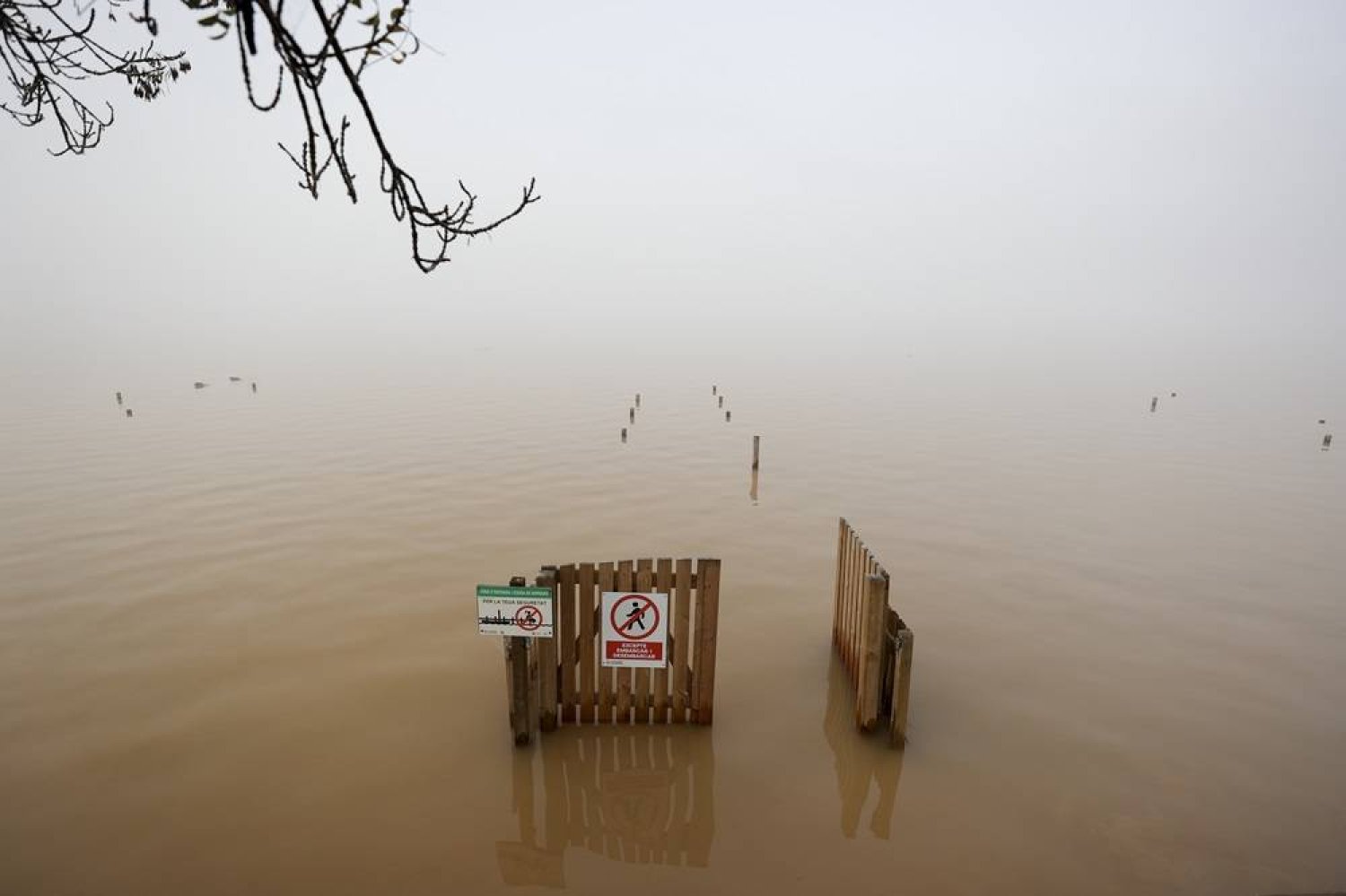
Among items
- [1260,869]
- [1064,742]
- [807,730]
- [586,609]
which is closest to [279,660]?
[586,609]

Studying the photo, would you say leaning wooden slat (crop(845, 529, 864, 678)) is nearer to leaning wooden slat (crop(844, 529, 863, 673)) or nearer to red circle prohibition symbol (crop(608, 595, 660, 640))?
leaning wooden slat (crop(844, 529, 863, 673))

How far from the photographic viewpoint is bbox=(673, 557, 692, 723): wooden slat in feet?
18.6

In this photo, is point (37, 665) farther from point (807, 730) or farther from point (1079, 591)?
point (1079, 591)

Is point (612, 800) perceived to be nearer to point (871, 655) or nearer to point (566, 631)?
point (566, 631)

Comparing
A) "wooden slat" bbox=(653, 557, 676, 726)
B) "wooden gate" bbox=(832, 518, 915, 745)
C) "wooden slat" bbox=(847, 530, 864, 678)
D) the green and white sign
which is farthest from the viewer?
"wooden slat" bbox=(847, 530, 864, 678)

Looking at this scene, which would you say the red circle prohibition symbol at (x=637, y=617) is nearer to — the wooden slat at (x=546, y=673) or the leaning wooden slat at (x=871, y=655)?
the wooden slat at (x=546, y=673)

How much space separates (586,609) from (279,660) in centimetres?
438

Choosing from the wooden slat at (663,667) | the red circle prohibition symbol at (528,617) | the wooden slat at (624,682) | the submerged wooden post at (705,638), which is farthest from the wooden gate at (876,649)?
the red circle prohibition symbol at (528,617)

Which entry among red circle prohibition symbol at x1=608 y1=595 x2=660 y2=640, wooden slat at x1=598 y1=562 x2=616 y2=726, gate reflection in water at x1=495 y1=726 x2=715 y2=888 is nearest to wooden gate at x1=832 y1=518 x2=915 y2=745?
gate reflection in water at x1=495 y1=726 x2=715 y2=888

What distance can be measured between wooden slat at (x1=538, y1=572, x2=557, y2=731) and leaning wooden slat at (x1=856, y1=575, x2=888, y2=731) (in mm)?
2811

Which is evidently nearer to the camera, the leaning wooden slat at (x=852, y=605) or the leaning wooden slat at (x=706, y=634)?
the leaning wooden slat at (x=706, y=634)

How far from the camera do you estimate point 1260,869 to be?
4.80 meters

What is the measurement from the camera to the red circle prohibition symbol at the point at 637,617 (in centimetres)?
567

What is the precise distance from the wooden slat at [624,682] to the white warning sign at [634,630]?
0.10 metres
